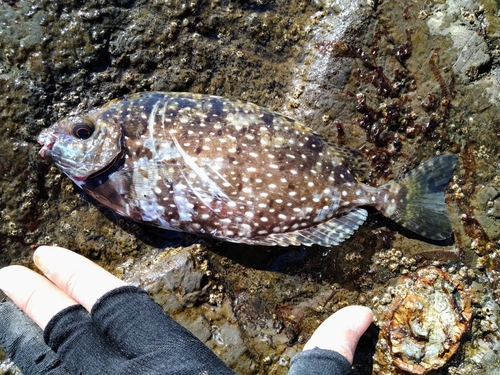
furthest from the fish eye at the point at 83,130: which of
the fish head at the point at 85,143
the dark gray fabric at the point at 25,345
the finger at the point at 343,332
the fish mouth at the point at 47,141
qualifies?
the finger at the point at 343,332

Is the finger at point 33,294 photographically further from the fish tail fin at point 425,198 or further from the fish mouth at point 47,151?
the fish tail fin at point 425,198

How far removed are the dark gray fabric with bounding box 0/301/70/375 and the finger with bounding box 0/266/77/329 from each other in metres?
0.14

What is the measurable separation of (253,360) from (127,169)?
1.93m

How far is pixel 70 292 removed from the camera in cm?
351

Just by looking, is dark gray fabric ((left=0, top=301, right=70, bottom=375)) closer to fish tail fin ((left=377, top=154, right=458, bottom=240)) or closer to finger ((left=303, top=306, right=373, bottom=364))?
finger ((left=303, top=306, right=373, bottom=364))

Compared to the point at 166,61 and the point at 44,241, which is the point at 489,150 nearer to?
the point at 166,61

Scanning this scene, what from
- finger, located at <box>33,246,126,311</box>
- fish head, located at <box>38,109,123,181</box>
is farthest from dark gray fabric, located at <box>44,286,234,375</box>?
fish head, located at <box>38,109,123,181</box>

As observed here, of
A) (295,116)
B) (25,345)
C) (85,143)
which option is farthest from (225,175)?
(25,345)

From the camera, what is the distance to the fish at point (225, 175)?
12.1 ft

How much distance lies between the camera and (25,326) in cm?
355

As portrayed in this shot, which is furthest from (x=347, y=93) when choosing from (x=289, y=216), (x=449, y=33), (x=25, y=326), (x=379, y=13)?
(x=25, y=326)

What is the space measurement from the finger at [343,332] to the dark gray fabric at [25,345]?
191cm

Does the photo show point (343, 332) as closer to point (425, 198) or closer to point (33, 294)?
point (425, 198)

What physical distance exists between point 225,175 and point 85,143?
1.19 metres
